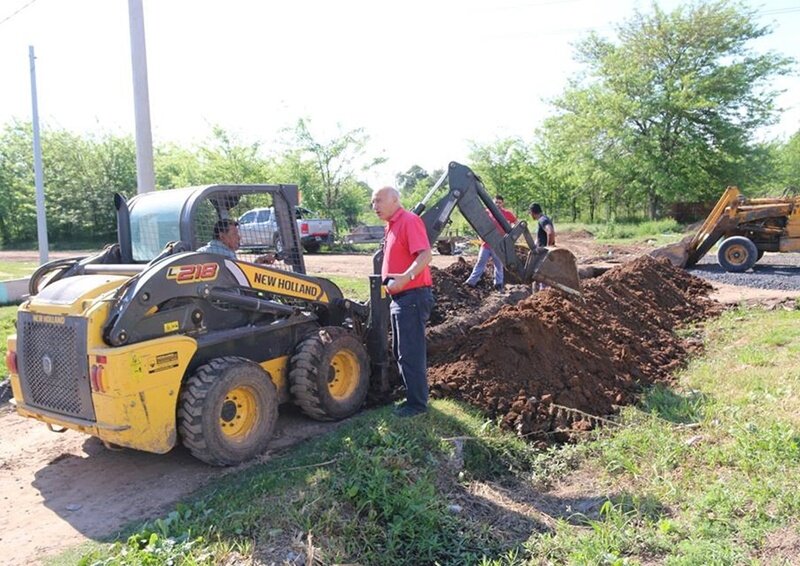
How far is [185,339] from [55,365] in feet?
3.07

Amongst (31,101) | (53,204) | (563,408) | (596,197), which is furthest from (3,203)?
(563,408)

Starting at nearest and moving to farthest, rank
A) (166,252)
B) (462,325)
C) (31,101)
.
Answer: (166,252) → (462,325) → (31,101)

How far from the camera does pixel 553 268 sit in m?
7.38

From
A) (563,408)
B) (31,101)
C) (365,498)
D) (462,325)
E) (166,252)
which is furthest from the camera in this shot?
(31,101)

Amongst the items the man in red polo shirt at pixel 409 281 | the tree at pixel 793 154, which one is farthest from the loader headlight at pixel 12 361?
the tree at pixel 793 154

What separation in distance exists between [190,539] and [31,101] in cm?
1474

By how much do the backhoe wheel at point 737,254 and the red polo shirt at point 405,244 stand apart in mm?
12631

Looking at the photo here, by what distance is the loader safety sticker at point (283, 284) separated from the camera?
5262 mm

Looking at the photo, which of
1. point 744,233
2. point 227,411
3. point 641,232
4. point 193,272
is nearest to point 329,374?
point 227,411

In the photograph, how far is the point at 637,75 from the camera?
30.5m

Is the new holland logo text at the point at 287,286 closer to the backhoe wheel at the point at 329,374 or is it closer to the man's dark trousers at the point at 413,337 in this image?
the backhoe wheel at the point at 329,374

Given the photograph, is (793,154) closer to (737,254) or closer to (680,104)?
(680,104)

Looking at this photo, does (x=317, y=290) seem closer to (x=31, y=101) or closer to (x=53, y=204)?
(x=31, y=101)

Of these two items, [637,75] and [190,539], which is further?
[637,75]
